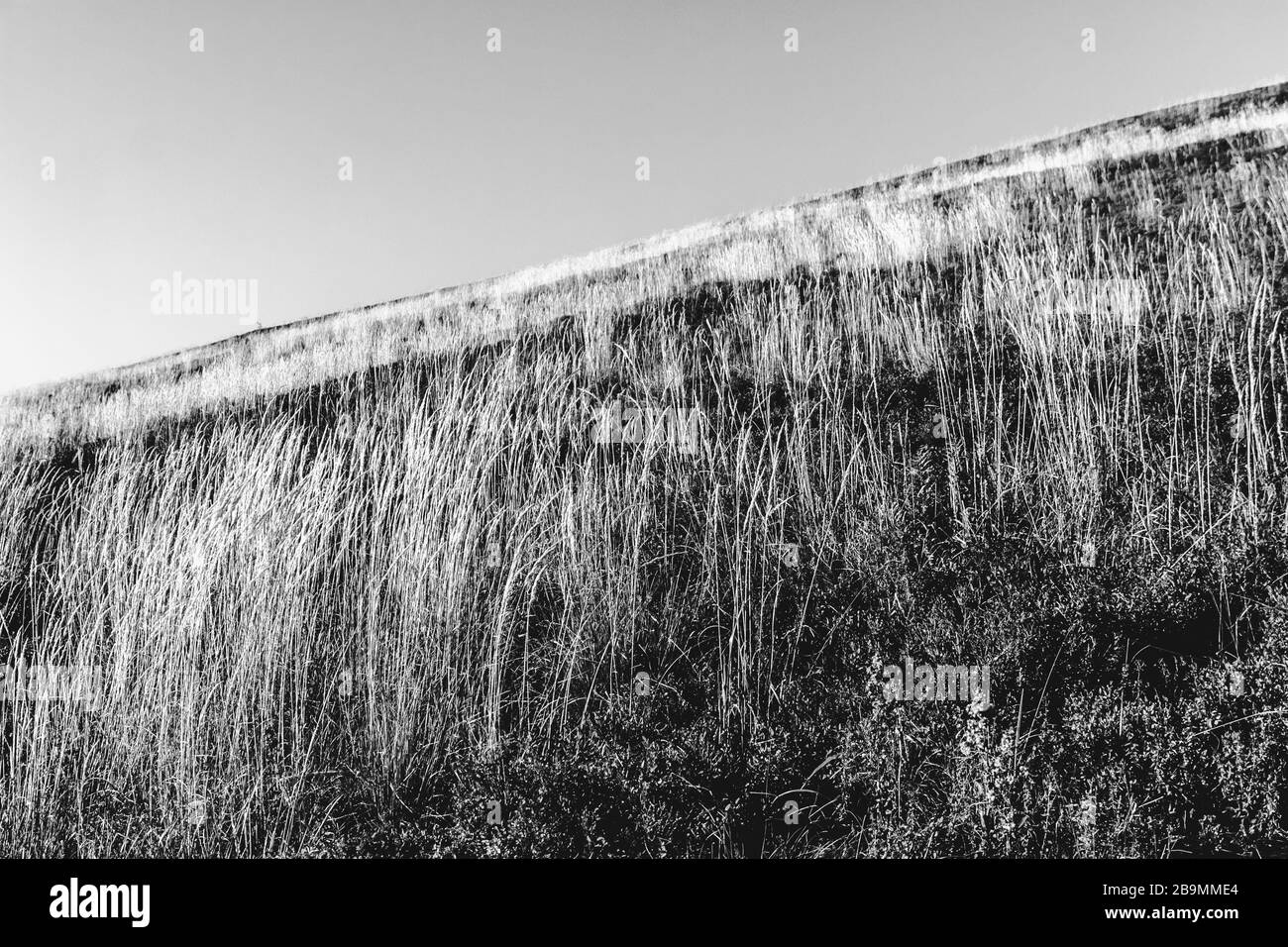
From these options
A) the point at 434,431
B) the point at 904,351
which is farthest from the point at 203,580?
the point at 904,351

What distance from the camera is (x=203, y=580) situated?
2145mm

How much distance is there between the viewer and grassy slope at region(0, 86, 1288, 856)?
62.5 inches

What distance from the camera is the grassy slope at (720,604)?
1588 millimetres

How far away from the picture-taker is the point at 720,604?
191cm

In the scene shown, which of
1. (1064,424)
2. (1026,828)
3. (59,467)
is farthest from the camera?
(59,467)

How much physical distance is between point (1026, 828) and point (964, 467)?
38.6 inches

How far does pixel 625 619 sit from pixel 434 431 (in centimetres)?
107
